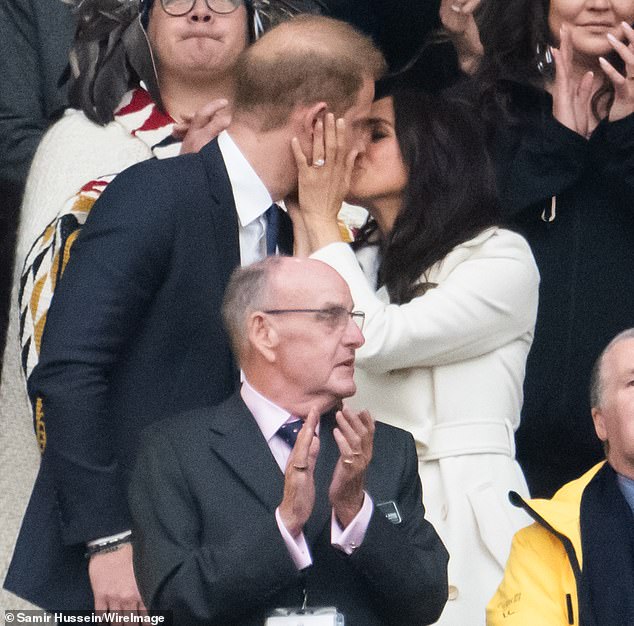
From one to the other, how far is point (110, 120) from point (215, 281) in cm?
126

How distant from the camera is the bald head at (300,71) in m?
4.90

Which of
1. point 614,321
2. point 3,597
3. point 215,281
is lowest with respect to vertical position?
point 3,597

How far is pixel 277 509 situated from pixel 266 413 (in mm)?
336

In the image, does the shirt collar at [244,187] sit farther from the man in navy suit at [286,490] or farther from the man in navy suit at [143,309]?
the man in navy suit at [286,490]

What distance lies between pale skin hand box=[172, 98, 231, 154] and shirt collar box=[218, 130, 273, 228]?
0.45 metres

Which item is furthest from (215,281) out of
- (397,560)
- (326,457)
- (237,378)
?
(397,560)

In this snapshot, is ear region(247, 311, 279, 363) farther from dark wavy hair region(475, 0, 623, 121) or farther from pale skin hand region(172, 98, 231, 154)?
dark wavy hair region(475, 0, 623, 121)

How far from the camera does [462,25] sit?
245 inches

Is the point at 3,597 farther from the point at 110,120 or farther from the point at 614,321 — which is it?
the point at 614,321

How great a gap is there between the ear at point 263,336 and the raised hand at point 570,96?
1.48 metres

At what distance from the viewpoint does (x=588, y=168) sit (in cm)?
548


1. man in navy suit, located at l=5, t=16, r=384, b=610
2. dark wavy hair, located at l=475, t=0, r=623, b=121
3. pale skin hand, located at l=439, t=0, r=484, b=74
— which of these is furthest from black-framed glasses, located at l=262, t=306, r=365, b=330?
pale skin hand, located at l=439, t=0, r=484, b=74

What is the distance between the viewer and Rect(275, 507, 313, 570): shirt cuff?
4059 millimetres

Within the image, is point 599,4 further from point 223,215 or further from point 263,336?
point 263,336
